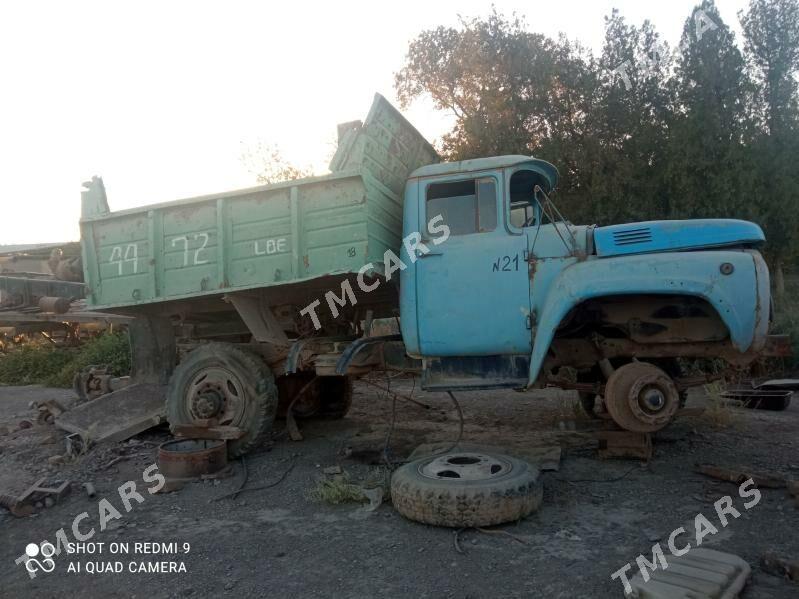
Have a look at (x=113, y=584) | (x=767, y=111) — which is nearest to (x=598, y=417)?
(x=113, y=584)

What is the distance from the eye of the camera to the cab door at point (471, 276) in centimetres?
435

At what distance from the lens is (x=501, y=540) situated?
10.6 ft

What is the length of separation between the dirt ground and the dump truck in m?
0.59

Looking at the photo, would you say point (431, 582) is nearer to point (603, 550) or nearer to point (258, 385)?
point (603, 550)

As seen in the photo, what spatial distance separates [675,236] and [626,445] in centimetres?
167

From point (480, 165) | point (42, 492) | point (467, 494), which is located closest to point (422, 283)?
point (480, 165)

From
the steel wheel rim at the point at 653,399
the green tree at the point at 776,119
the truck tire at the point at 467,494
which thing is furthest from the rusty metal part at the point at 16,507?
the green tree at the point at 776,119

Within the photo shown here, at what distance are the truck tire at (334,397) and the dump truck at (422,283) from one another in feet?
3.86

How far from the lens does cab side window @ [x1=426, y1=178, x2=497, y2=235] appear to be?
4.52m

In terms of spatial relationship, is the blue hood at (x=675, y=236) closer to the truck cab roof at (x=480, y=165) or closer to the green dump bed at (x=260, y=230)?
the truck cab roof at (x=480, y=165)

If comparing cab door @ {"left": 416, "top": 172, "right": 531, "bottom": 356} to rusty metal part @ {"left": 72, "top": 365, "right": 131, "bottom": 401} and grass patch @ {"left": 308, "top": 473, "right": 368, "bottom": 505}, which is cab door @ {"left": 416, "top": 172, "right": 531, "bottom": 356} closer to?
grass patch @ {"left": 308, "top": 473, "right": 368, "bottom": 505}

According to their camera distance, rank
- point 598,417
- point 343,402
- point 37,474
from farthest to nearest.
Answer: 1. point 343,402
2. point 598,417
3. point 37,474

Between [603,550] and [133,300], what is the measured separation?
14.3 ft

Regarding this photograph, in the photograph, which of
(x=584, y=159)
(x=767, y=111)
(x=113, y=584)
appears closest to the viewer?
(x=113, y=584)
